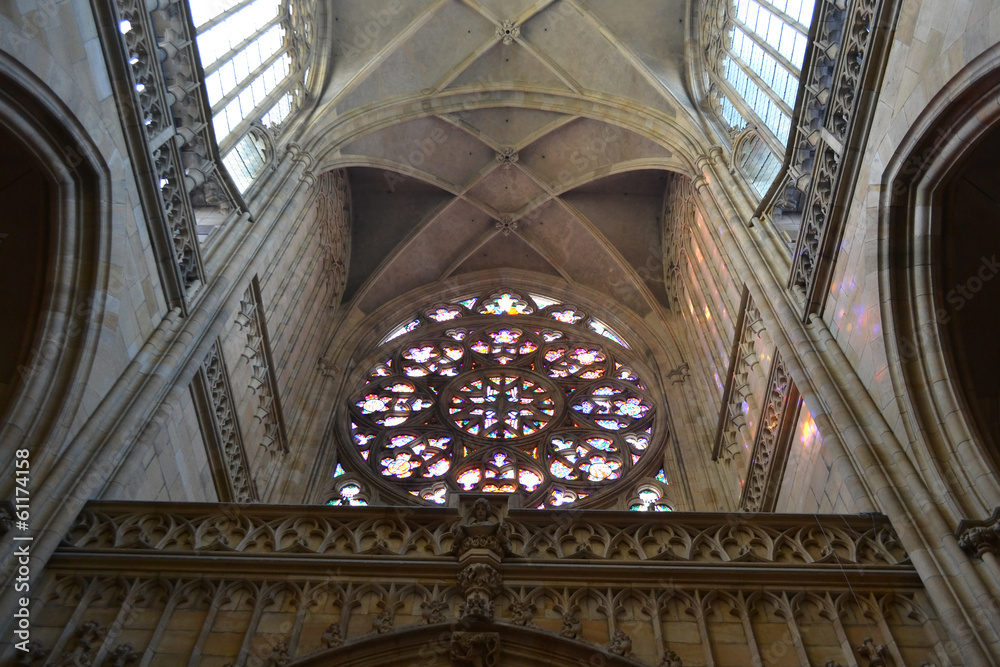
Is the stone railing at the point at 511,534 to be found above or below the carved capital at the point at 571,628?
above

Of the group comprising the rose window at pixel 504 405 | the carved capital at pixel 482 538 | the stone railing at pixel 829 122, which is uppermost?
the rose window at pixel 504 405

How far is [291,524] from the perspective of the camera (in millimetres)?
7074

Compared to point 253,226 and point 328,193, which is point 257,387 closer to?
point 253,226

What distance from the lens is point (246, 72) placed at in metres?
11.6

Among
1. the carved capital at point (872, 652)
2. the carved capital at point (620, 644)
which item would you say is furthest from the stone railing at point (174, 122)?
the carved capital at point (872, 652)

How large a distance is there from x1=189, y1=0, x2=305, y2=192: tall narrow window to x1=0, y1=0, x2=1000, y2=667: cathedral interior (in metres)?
0.06

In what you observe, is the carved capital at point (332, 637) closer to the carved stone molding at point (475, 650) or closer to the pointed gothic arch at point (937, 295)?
the carved stone molding at point (475, 650)

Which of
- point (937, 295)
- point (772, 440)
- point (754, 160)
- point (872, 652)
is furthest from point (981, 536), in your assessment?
point (754, 160)

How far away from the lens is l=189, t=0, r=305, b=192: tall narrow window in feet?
34.5

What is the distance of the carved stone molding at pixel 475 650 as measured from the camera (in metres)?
5.78

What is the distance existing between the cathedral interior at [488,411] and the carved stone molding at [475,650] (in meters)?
0.02

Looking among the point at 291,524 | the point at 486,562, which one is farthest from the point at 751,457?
the point at 291,524

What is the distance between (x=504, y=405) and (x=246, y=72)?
638 centimetres

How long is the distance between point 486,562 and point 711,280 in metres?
7.35
